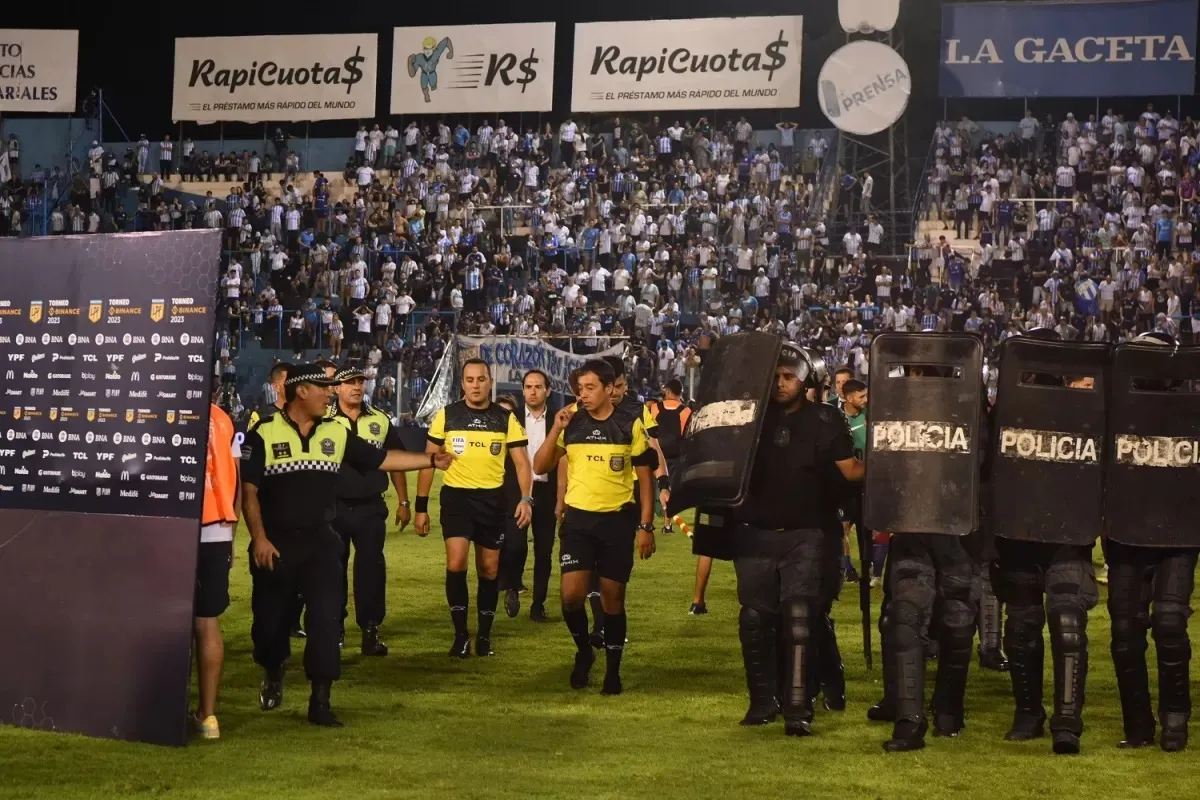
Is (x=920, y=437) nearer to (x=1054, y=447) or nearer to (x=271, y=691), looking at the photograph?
(x=1054, y=447)

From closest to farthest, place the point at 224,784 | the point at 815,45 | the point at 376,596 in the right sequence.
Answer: the point at 224,784 → the point at 376,596 → the point at 815,45

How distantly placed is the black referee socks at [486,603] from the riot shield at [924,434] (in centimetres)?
382

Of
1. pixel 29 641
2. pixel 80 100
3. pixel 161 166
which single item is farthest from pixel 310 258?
pixel 29 641

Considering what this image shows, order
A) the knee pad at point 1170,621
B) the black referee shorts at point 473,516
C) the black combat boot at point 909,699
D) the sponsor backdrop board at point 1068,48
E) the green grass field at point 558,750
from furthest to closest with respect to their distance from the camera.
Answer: the sponsor backdrop board at point 1068,48 → the black referee shorts at point 473,516 → the black combat boot at point 909,699 → the knee pad at point 1170,621 → the green grass field at point 558,750

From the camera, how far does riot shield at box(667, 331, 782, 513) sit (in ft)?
24.8

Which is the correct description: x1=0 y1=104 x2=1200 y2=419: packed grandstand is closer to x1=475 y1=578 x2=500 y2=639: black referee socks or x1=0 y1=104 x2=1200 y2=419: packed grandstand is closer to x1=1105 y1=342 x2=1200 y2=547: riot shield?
x1=475 y1=578 x2=500 y2=639: black referee socks

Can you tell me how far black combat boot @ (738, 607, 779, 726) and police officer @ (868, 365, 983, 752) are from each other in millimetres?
601

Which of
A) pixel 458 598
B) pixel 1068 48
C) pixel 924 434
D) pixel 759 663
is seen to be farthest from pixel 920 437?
pixel 1068 48

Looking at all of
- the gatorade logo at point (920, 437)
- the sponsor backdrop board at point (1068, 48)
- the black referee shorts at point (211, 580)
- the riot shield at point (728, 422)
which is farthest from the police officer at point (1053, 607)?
the sponsor backdrop board at point (1068, 48)

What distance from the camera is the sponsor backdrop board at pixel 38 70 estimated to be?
46750mm

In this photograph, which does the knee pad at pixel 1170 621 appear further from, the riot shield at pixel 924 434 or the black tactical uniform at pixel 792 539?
the black tactical uniform at pixel 792 539

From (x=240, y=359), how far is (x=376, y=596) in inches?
1020

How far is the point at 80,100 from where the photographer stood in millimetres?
48531

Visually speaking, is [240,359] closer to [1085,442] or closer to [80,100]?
[80,100]
